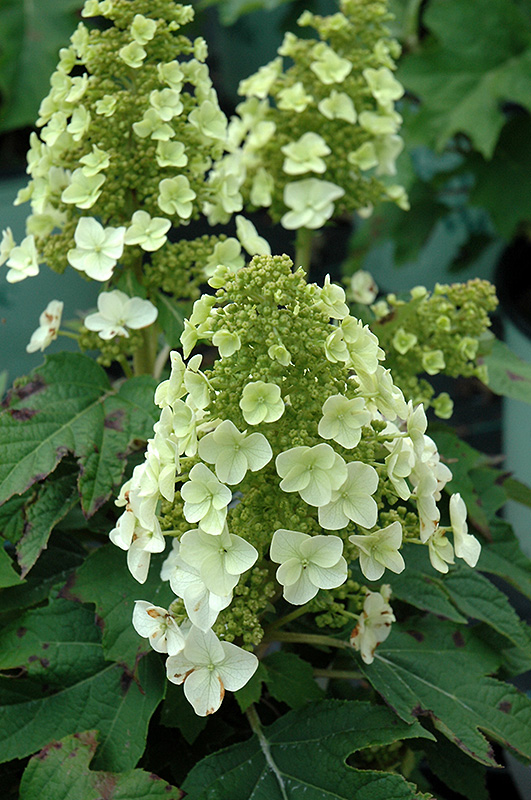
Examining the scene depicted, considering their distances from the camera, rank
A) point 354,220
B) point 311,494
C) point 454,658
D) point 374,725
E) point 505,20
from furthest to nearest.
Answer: point 354,220
point 505,20
point 454,658
point 374,725
point 311,494

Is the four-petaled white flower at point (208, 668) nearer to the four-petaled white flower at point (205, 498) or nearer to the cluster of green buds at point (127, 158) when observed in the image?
the four-petaled white flower at point (205, 498)

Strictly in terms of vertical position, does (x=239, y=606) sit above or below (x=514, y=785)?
above

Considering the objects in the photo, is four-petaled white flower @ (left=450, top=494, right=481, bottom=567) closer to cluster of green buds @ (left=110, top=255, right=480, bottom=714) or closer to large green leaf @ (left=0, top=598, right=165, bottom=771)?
cluster of green buds @ (left=110, top=255, right=480, bottom=714)

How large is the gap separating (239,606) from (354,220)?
1864 millimetres

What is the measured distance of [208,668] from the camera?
2.06 feet

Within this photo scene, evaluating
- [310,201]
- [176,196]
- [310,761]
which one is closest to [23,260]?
[176,196]

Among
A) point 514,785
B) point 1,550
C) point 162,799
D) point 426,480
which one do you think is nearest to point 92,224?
point 1,550

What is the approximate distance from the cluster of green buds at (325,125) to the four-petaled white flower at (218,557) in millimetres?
537

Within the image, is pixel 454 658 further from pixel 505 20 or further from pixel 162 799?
pixel 505 20

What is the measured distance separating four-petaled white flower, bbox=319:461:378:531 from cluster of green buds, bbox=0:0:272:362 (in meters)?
0.34

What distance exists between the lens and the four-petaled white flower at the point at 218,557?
0.59 m

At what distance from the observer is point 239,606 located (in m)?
0.66

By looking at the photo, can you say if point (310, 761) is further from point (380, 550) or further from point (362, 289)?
point (362, 289)

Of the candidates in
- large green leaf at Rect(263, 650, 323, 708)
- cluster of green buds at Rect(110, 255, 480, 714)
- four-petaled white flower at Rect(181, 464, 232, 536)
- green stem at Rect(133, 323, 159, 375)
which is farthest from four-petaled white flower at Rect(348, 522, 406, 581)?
green stem at Rect(133, 323, 159, 375)
